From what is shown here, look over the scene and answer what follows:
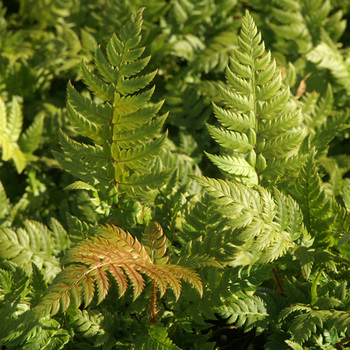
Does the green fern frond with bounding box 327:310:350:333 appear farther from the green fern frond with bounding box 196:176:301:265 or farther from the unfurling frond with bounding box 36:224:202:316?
the unfurling frond with bounding box 36:224:202:316

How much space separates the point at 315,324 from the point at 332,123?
0.99m

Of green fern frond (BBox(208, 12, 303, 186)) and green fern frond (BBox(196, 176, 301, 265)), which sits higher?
green fern frond (BBox(208, 12, 303, 186))

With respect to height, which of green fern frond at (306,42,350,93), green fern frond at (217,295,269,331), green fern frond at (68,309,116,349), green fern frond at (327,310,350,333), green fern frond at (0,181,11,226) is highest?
green fern frond at (306,42,350,93)

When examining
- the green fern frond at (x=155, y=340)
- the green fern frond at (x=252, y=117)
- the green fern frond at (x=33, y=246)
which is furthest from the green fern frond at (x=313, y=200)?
the green fern frond at (x=33, y=246)

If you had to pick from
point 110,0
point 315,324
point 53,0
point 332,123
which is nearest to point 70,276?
point 315,324

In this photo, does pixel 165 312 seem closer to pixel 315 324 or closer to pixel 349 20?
pixel 315 324

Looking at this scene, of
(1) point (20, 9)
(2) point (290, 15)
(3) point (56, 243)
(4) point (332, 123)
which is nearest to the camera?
(3) point (56, 243)

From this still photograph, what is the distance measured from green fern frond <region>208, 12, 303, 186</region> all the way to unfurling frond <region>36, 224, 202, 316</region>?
40 cm

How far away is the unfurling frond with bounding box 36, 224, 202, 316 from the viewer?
1.18m

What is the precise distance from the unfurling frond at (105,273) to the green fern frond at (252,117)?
0.40 m

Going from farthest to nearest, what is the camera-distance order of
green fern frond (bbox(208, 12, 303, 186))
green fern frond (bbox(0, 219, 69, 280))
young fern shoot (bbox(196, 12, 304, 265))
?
green fern frond (bbox(0, 219, 69, 280)) → green fern frond (bbox(208, 12, 303, 186)) → young fern shoot (bbox(196, 12, 304, 265))

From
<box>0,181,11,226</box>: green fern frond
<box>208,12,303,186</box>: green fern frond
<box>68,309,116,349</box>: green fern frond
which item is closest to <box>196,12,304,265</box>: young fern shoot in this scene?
<box>208,12,303,186</box>: green fern frond

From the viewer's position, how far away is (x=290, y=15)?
2.55 m

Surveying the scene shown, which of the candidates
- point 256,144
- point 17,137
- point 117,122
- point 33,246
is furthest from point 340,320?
point 17,137
